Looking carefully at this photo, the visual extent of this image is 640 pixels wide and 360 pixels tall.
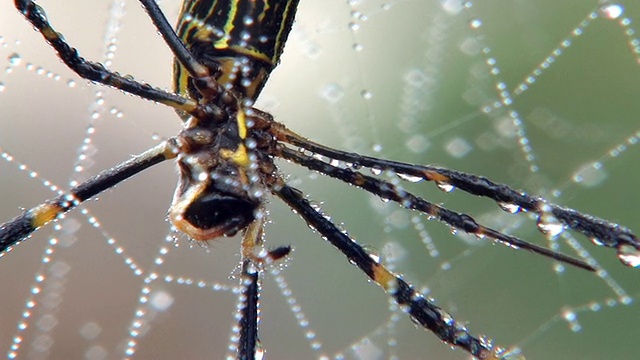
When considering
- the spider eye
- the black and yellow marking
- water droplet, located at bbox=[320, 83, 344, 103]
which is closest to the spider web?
water droplet, located at bbox=[320, 83, 344, 103]

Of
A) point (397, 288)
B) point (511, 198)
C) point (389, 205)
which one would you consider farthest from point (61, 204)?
point (389, 205)

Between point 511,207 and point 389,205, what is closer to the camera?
point 511,207

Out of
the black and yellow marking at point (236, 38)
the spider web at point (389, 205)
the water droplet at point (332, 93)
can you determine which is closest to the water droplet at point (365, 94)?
the spider web at point (389, 205)

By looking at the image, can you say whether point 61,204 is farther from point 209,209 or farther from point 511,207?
point 511,207

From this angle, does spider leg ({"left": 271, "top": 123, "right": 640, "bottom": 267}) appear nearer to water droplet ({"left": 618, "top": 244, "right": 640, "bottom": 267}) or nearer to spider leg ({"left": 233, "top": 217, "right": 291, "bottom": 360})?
water droplet ({"left": 618, "top": 244, "right": 640, "bottom": 267})

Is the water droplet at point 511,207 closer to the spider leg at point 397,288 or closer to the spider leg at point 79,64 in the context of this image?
the spider leg at point 397,288

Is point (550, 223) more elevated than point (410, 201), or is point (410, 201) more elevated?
point (410, 201)

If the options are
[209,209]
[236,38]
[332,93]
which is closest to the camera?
[209,209]
